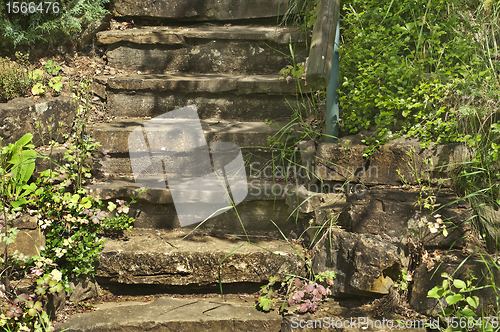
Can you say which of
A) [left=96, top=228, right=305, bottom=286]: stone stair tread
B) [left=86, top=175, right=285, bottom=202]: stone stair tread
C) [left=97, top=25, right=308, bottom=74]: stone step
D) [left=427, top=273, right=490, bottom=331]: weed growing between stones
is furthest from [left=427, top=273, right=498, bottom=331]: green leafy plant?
[left=97, top=25, right=308, bottom=74]: stone step

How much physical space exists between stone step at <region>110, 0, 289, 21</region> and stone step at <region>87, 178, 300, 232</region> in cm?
177

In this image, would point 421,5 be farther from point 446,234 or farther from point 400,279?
point 400,279

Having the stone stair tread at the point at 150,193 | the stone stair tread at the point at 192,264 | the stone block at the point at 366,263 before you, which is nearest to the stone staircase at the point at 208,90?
the stone stair tread at the point at 150,193

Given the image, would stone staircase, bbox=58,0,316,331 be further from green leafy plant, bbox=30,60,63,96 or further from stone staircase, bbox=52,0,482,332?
green leafy plant, bbox=30,60,63,96

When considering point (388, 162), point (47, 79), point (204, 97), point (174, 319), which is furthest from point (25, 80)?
point (388, 162)

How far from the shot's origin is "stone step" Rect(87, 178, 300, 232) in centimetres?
251

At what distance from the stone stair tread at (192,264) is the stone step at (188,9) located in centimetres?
225

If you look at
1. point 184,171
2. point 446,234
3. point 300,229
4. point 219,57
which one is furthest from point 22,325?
point 219,57

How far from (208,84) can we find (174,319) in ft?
5.84

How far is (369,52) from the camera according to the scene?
235 centimetres

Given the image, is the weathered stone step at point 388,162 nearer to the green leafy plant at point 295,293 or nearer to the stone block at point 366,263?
the stone block at point 366,263

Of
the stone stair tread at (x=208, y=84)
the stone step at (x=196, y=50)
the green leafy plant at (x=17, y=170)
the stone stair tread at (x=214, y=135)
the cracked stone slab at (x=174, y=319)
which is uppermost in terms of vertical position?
the stone step at (x=196, y=50)

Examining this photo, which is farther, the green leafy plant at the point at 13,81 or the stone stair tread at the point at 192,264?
the green leafy plant at the point at 13,81

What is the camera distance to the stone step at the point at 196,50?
3258 mm
